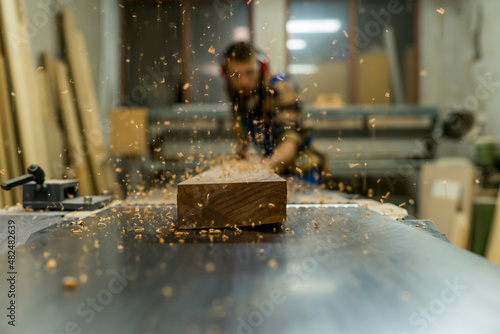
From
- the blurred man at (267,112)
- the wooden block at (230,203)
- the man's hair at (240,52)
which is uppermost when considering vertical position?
the man's hair at (240,52)

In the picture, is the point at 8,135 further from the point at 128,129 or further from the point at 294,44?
the point at 294,44

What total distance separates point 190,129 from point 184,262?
3691 millimetres

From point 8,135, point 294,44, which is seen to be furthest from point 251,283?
point 294,44

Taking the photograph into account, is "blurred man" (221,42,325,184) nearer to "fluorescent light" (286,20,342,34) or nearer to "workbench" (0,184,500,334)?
"workbench" (0,184,500,334)

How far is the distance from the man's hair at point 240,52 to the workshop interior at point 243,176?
0.51 ft

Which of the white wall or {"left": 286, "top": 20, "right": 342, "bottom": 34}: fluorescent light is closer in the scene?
the white wall

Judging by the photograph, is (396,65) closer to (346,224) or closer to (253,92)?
(253,92)

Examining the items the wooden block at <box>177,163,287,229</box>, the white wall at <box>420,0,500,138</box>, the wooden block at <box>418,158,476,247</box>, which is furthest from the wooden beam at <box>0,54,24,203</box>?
the white wall at <box>420,0,500,138</box>

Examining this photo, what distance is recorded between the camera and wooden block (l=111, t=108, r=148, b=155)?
363 cm

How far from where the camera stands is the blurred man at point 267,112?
203 cm

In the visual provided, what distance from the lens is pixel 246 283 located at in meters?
0.54

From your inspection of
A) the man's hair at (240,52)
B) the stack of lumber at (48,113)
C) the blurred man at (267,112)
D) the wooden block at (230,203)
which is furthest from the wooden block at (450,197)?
the stack of lumber at (48,113)

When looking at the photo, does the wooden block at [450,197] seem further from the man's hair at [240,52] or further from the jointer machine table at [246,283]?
the jointer machine table at [246,283]

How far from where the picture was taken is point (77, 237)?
811mm
